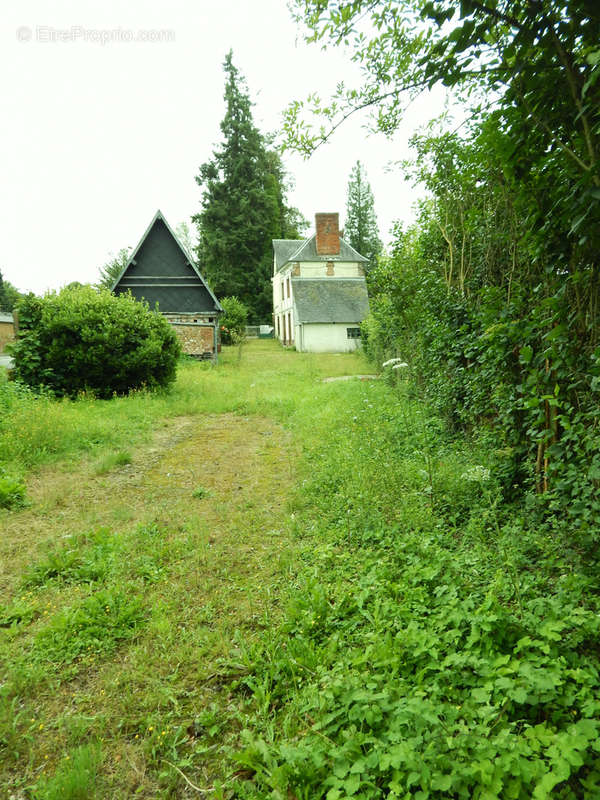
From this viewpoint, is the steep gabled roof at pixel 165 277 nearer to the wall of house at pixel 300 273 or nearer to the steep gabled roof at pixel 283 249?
the wall of house at pixel 300 273

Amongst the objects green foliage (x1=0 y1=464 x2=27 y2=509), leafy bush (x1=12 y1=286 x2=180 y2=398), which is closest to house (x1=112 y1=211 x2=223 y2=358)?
leafy bush (x1=12 y1=286 x2=180 y2=398)

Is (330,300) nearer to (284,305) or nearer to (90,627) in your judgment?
(284,305)

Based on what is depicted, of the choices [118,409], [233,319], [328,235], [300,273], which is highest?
[328,235]

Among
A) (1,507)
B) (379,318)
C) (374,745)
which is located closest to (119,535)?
(1,507)

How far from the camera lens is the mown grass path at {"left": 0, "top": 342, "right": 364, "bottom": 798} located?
7.52 feet

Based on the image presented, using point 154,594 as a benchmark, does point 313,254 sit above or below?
above

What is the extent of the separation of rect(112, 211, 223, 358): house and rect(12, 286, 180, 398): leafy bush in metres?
7.71

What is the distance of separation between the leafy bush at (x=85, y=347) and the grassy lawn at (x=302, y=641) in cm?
654

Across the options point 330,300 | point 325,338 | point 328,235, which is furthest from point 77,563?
point 328,235

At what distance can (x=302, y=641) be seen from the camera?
285cm

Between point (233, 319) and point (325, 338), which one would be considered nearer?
point (233, 319)

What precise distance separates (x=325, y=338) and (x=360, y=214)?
31.1 meters

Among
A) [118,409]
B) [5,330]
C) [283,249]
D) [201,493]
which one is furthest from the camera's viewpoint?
[283,249]

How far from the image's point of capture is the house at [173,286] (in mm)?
20125
